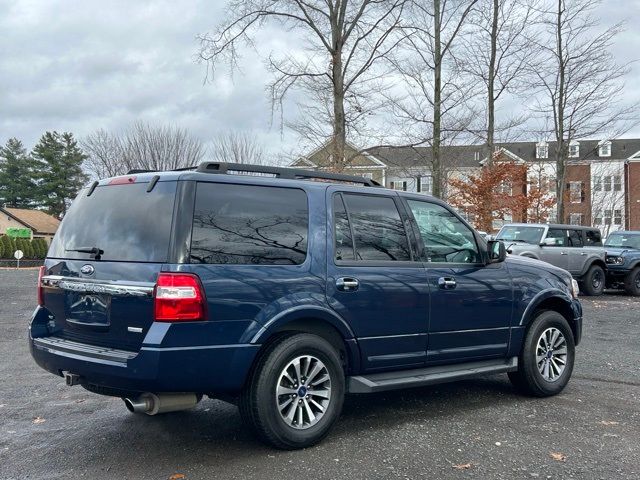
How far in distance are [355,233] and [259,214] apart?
2.83 ft

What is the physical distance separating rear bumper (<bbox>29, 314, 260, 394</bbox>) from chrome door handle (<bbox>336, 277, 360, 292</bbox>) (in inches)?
32.5

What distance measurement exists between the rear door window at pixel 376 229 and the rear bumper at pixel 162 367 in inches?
51.0

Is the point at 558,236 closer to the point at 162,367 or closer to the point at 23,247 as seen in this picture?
the point at 162,367

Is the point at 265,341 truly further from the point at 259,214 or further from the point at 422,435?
the point at 422,435

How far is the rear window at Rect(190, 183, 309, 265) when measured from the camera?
4152 millimetres

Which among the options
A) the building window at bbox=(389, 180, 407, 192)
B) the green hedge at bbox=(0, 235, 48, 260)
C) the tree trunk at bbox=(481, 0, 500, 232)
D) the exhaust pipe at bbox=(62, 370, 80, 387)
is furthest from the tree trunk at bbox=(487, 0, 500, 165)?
the green hedge at bbox=(0, 235, 48, 260)

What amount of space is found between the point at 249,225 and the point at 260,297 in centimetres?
52

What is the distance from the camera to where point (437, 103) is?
68.0 feet

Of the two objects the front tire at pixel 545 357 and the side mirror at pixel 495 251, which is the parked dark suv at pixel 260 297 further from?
the front tire at pixel 545 357

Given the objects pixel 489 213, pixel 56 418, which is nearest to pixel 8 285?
pixel 56 418

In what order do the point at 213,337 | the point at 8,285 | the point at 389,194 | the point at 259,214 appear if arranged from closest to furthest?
the point at 213,337, the point at 259,214, the point at 389,194, the point at 8,285

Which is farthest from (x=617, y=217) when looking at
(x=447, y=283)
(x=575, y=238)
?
(x=447, y=283)

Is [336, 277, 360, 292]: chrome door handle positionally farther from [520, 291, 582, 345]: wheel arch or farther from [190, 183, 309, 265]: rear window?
[520, 291, 582, 345]: wheel arch

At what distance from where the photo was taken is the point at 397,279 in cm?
498
